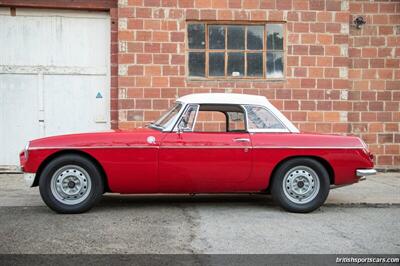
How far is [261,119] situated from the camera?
745cm

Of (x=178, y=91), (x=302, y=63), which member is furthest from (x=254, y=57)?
(x=178, y=91)

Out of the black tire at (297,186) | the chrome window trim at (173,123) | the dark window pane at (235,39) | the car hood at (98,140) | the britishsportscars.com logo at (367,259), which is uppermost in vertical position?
the dark window pane at (235,39)

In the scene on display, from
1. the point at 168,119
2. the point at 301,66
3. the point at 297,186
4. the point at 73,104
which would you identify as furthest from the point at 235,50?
the point at 297,186

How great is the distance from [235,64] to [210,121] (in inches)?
120

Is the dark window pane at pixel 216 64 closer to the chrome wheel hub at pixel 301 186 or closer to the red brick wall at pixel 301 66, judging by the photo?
the red brick wall at pixel 301 66

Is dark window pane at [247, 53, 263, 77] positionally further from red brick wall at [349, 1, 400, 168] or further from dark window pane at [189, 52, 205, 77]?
red brick wall at [349, 1, 400, 168]

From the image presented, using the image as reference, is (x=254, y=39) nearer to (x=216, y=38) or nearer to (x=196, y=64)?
(x=216, y=38)

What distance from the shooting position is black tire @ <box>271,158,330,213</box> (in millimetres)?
7207

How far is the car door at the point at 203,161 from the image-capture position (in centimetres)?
702

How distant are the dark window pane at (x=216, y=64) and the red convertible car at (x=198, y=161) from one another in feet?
11.6

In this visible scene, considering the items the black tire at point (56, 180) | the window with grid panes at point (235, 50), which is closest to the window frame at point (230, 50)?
the window with grid panes at point (235, 50)

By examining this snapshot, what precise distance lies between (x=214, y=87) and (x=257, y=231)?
512cm

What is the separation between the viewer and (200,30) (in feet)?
35.9

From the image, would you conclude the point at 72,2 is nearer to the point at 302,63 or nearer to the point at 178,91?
the point at 178,91
